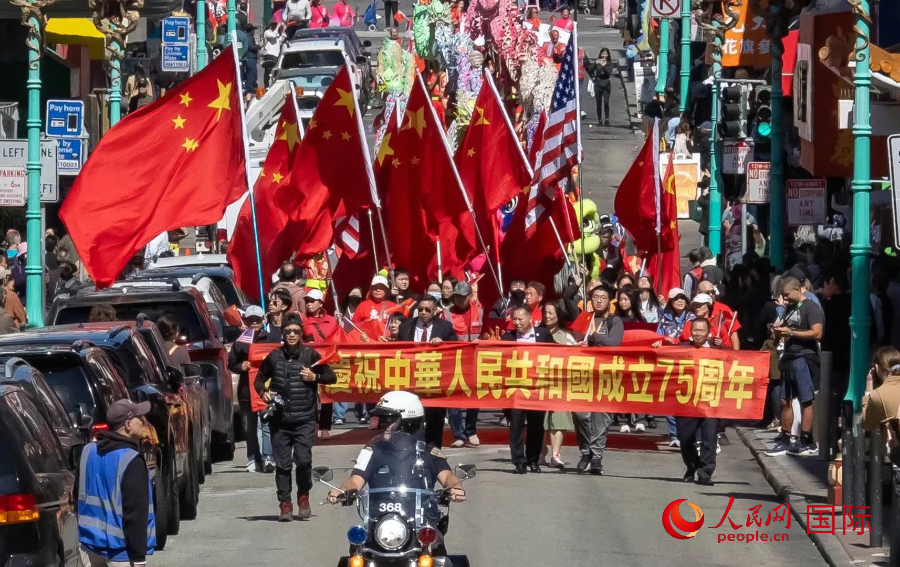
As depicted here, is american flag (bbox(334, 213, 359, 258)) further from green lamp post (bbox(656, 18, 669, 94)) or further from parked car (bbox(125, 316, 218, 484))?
green lamp post (bbox(656, 18, 669, 94))

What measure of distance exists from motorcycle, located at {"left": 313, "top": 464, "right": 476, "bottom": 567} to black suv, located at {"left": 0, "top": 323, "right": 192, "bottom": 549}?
261 cm

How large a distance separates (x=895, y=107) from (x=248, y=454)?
780 centimetres

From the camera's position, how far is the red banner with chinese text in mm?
17812

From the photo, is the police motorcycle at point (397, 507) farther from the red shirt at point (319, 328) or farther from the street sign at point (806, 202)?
the street sign at point (806, 202)

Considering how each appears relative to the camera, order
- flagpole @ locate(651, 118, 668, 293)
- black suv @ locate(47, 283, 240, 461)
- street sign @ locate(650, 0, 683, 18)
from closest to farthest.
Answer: black suv @ locate(47, 283, 240, 461) → flagpole @ locate(651, 118, 668, 293) → street sign @ locate(650, 0, 683, 18)

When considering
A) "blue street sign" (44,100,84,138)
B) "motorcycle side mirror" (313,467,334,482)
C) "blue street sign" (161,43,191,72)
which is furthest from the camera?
"blue street sign" (161,43,191,72)

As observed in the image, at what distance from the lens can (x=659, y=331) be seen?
1988cm

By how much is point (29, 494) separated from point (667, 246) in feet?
51.5

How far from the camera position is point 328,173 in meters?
20.8

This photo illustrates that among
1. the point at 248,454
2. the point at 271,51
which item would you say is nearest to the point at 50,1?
the point at 248,454

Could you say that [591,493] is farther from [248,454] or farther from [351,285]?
[351,285]

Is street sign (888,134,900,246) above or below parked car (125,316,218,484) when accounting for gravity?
above

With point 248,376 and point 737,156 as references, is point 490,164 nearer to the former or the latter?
point 248,376

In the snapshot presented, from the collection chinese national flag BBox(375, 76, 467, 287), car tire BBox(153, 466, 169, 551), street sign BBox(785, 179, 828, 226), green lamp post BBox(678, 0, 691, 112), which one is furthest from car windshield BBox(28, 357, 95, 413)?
green lamp post BBox(678, 0, 691, 112)
